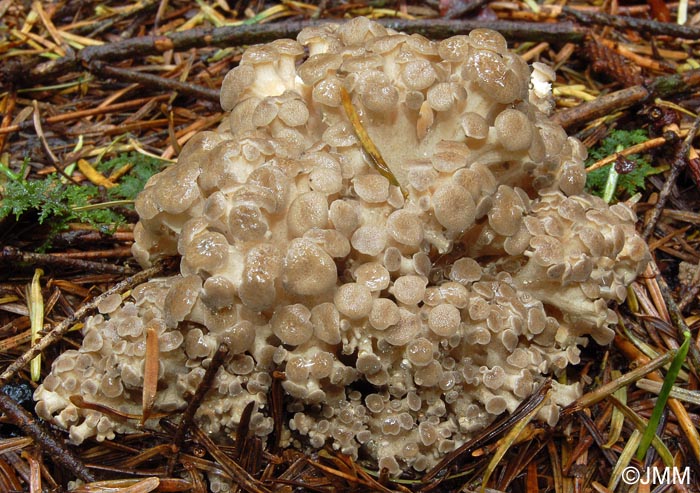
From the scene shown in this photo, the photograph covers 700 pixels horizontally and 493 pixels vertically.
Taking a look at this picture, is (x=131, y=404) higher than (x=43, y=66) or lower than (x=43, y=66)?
lower

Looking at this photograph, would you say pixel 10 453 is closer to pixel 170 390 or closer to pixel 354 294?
pixel 170 390

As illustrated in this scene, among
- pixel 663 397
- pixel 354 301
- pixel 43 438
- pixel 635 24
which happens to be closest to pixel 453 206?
pixel 354 301

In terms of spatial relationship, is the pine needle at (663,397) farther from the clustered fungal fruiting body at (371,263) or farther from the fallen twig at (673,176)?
the fallen twig at (673,176)

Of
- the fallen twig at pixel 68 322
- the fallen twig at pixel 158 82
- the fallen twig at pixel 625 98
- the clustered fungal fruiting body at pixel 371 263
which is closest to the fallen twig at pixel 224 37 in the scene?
the fallen twig at pixel 158 82

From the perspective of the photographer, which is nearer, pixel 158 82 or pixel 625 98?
pixel 625 98

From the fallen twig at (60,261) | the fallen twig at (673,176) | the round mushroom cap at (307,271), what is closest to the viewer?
the round mushroom cap at (307,271)

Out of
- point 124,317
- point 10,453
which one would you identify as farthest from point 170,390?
point 10,453

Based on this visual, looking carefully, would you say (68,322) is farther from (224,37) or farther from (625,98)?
(625,98)

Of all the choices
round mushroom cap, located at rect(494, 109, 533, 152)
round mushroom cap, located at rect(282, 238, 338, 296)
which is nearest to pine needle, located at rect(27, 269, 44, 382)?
round mushroom cap, located at rect(282, 238, 338, 296)
